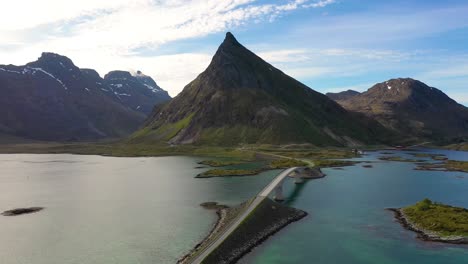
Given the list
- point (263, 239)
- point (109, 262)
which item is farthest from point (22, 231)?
point (263, 239)

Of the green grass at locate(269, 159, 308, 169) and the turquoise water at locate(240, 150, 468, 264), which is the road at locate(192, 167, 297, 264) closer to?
the turquoise water at locate(240, 150, 468, 264)

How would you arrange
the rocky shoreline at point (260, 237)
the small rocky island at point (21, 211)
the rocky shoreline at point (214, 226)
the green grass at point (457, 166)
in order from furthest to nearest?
the green grass at point (457, 166)
the small rocky island at point (21, 211)
the rocky shoreline at point (260, 237)
the rocky shoreline at point (214, 226)

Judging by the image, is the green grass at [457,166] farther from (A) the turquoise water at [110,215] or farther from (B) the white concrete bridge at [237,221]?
(B) the white concrete bridge at [237,221]

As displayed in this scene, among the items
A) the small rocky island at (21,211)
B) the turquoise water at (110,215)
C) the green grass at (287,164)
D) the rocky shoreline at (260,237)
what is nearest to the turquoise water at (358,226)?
the rocky shoreline at (260,237)

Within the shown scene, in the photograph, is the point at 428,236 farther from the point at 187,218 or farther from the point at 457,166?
the point at 457,166

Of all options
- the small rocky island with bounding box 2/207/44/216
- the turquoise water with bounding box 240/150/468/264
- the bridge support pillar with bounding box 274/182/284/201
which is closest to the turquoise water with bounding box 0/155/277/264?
the small rocky island with bounding box 2/207/44/216
